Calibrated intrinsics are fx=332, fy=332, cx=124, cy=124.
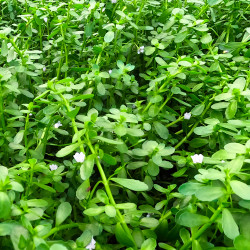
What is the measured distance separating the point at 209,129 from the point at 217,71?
46cm

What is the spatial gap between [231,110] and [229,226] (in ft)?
1.78

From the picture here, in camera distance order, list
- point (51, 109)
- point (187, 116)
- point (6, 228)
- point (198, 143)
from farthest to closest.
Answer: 1. point (187, 116)
2. point (198, 143)
3. point (51, 109)
4. point (6, 228)

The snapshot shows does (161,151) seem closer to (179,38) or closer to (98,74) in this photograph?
(98,74)

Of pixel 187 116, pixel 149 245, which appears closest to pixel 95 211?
pixel 149 245

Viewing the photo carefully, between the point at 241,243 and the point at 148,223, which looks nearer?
the point at 241,243

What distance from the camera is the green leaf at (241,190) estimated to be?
72cm

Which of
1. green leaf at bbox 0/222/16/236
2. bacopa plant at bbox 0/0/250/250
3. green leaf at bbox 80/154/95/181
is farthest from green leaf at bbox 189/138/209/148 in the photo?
green leaf at bbox 0/222/16/236

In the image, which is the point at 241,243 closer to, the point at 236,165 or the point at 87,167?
the point at 236,165

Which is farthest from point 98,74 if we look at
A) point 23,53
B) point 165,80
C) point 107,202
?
point 107,202

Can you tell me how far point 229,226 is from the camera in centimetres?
72

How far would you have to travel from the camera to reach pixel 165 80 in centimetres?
132

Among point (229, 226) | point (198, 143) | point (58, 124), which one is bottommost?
point (198, 143)

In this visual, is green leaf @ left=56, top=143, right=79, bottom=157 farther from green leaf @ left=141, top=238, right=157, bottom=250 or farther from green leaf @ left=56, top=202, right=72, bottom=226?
green leaf @ left=141, top=238, right=157, bottom=250

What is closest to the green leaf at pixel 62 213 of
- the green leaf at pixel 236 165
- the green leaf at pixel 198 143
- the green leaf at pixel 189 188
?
the green leaf at pixel 189 188
